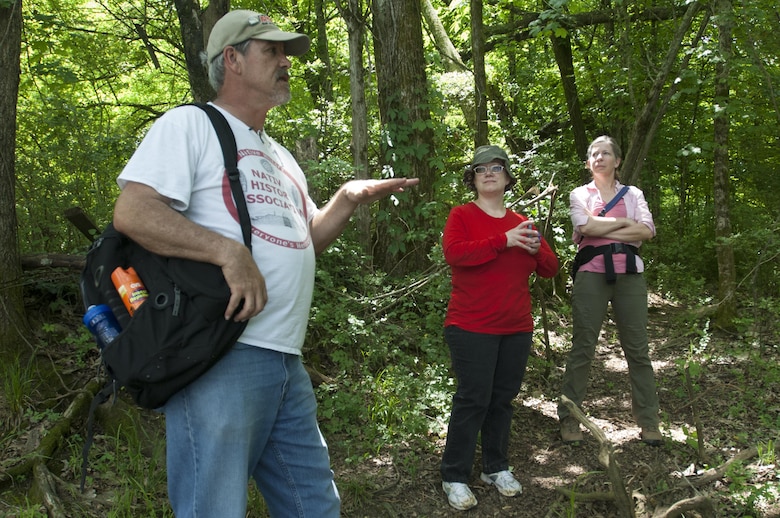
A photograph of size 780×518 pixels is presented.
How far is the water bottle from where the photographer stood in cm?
174

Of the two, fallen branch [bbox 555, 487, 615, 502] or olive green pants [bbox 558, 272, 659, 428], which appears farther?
olive green pants [bbox 558, 272, 659, 428]

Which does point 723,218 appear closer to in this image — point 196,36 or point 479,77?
point 479,77

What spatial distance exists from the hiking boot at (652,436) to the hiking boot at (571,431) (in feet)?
1.48

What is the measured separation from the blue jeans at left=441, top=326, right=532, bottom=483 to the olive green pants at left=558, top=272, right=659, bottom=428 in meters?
0.88

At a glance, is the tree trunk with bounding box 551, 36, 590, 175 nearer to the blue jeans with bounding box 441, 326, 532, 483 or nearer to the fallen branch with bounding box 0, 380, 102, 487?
the blue jeans with bounding box 441, 326, 532, 483

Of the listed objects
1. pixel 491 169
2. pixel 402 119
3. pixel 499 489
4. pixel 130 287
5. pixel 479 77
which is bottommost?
pixel 499 489

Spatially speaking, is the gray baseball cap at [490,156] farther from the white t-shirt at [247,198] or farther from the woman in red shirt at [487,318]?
the white t-shirt at [247,198]

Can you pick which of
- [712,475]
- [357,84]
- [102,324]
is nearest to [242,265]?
[102,324]

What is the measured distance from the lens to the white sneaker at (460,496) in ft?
12.0

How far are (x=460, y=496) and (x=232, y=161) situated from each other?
261cm

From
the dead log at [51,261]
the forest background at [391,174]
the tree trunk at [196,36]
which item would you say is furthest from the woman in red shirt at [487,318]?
the dead log at [51,261]

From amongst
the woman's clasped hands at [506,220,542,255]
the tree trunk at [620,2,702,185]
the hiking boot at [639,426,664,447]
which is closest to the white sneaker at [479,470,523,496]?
the hiking boot at [639,426,664,447]

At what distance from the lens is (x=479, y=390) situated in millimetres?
3652

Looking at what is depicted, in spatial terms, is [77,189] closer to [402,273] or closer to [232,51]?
[402,273]
